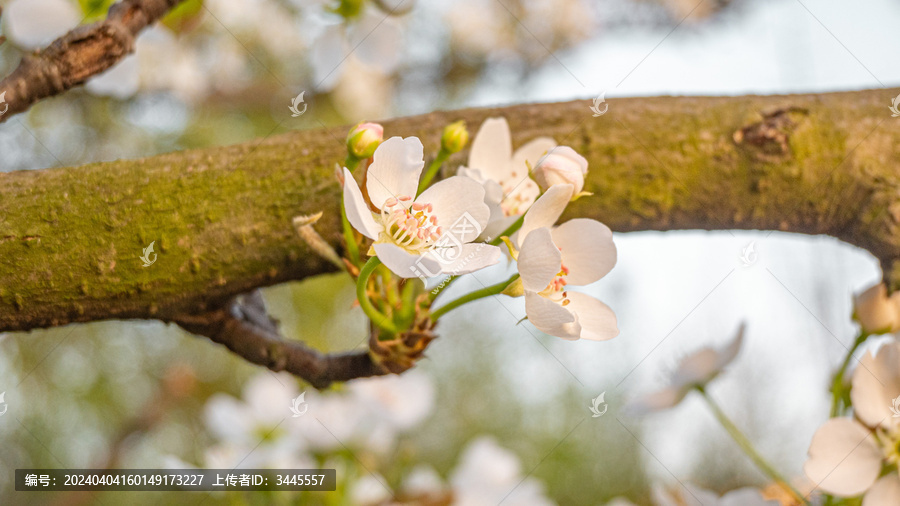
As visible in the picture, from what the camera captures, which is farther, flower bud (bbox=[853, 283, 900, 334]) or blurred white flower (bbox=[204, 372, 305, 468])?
blurred white flower (bbox=[204, 372, 305, 468])

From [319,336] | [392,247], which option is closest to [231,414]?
[392,247]

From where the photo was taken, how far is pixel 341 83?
38.4 inches

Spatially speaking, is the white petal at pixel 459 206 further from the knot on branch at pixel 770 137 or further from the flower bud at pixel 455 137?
the knot on branch at pixel 770 137

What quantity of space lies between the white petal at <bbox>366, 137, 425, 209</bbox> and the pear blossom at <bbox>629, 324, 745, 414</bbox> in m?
0.22

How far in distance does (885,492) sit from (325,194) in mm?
266

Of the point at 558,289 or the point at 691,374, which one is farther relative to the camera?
the point at 691,374

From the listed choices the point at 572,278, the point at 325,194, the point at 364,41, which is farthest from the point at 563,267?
the point at 364,41

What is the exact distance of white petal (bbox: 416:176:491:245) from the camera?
205 mm

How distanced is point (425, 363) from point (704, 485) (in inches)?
18.2

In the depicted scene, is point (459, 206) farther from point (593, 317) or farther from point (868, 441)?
point (868, 441)

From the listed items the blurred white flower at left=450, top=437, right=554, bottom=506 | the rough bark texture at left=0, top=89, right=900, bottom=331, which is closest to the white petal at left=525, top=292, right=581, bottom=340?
the rough bark texture at left=0, top=89, right=900, bottom=331

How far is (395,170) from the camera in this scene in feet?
0.69

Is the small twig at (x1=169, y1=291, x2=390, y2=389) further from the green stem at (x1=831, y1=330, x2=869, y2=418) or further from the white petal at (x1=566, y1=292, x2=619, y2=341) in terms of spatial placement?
the green stem at (x1=831, y1=330, x2=869, y2=418)

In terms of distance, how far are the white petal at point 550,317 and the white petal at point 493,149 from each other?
0.09 m
